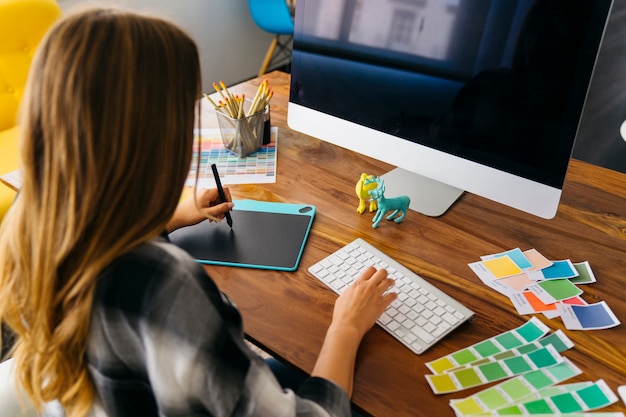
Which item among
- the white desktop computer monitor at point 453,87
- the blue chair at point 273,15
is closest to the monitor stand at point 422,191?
the white desktop computer monitor at point 453,87

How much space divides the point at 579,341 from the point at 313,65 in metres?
0.75

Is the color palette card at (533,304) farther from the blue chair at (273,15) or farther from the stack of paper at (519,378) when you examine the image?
the blue chair at (273,15)

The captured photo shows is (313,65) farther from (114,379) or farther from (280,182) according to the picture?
(114,379)

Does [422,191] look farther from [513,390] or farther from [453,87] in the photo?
[513,390]

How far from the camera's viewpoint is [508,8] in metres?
0.90

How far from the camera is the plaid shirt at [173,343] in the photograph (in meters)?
0.60

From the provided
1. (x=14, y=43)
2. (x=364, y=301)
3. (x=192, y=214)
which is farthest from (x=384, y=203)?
(x=14, y=43)

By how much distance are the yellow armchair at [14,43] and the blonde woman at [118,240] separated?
1418mm

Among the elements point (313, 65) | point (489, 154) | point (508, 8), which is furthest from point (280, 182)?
point (508, 8)

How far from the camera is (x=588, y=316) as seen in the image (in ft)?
2.87

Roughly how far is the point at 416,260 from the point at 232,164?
0.53 meters

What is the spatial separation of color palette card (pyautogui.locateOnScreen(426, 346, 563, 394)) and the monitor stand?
0.39 meters

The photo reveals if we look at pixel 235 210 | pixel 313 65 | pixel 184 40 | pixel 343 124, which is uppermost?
pixel 184 40

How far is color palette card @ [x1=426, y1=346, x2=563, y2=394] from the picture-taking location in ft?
2.45
